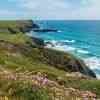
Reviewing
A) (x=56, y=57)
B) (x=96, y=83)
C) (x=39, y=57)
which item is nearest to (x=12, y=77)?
(x=96, y=83)

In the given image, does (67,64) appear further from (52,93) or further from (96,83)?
(52,93)

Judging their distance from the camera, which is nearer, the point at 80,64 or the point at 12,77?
the point at 12,77

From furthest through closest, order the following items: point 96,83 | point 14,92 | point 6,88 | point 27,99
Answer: point 96,83 → point 6,88 → point 14,92 → point 27,99

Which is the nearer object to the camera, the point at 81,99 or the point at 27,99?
the point at 27,99

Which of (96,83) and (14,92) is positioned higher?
(14,92)

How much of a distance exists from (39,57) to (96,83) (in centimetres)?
1780

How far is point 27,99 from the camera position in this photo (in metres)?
8.23

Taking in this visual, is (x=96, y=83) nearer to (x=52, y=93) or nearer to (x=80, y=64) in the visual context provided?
(x=52, y=93)

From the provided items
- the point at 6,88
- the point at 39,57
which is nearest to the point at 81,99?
the point at 6,88

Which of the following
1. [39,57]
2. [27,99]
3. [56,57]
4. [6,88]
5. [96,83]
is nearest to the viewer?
[27,99]

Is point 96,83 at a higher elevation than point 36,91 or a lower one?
lower

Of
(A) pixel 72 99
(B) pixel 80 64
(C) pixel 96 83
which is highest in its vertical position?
(A) pixel 72 99

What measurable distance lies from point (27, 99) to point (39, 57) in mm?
27523

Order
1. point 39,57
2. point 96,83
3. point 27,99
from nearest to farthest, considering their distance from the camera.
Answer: point 27,99
point 96,83
point 39,57
